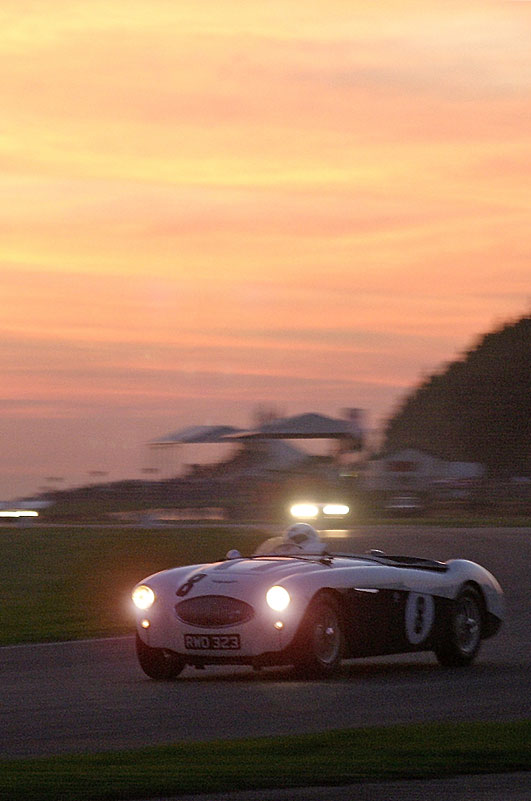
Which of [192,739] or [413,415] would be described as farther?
[413,415]

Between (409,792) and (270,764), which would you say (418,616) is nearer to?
(270,764)

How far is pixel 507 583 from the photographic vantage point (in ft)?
76.3

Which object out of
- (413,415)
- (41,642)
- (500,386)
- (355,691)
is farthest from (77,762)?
(413,415)

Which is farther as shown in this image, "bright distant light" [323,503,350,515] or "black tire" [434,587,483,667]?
"bright distant light" [323,503,350,515]

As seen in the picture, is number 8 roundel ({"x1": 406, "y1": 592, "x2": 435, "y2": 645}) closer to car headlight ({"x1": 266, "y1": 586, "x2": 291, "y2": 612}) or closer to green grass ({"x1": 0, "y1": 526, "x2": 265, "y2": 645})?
car headlight ({"x1": 266, "y1": 586, "x2": 291, "y2": 612})

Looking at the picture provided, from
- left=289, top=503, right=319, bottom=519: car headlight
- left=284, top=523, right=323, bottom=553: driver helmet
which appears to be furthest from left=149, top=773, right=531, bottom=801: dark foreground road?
left=289, top=503, right=319, bottom=519: car headlight

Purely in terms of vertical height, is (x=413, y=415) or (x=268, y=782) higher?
(x=413, y=415)

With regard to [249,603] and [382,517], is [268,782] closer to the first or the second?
[249,603]

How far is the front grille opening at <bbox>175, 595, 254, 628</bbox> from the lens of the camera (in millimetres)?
11555

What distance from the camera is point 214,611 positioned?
38.2ft

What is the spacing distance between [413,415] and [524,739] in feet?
530

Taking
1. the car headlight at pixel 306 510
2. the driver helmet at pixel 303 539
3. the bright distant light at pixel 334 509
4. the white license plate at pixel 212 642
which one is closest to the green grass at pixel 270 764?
the white license plate at pixel 212 642

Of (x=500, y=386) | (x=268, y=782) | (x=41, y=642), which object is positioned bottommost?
(x=268, y=782)

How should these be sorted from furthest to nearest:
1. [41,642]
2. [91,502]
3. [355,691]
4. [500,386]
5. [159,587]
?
[500,386]
[91,502]
[41,642]
[159,587]
[355,691]
